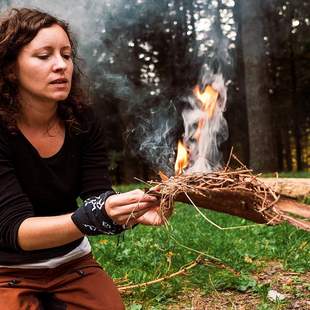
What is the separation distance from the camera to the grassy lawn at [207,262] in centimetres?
338

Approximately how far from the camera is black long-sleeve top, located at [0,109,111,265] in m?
2.42

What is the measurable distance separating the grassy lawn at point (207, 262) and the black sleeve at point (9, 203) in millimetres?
918

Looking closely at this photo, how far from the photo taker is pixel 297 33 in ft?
58.1

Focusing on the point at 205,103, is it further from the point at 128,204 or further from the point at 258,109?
the point at 258,109

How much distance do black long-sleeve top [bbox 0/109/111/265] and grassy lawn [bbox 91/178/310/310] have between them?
569 mm

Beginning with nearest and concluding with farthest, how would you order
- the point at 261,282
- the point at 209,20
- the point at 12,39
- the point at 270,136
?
the point at 12,39, the point at 261,282, the point at 270,136, the point at 209,20

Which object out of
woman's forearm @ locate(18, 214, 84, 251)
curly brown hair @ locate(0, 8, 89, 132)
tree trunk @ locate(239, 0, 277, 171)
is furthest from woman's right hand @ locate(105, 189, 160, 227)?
tree trunk @ locate(239, 0, 277, 171)

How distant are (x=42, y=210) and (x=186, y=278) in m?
1.33

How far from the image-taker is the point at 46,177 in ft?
8.74

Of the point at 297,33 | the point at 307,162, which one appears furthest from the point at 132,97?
the point at 307,162

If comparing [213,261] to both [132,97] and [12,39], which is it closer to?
[12,39]

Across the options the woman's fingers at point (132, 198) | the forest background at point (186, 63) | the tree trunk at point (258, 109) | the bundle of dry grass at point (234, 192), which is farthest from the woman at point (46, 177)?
the tree trunk at point (258, 109)

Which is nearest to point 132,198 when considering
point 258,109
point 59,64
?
point 59,64

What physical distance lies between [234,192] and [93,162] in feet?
3.37
